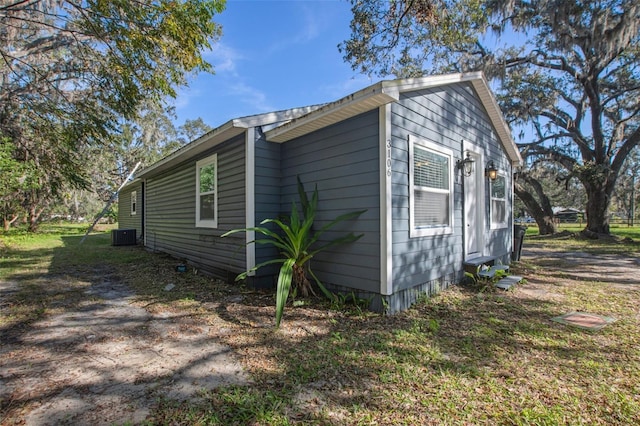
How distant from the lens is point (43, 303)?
425 centimetres

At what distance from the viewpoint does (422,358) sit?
2.69 meters

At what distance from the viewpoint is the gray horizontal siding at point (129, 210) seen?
1213cm

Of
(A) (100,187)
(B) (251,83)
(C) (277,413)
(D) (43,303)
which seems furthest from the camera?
(A) (100,187)

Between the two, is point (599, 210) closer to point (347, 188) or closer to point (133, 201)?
point (347, 188)

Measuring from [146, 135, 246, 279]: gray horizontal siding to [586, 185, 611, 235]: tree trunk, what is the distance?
15.5 metres

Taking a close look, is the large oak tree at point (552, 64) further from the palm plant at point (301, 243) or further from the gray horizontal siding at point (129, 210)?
the gray horizontal siding at point (129, 210)

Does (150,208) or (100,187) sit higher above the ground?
(100,187)

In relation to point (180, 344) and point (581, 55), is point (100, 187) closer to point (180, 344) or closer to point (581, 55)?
point (180, 344)

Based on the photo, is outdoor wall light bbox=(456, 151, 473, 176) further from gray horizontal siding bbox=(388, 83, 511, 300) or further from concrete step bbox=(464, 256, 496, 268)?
concrete step bbox=(464, 256, 496, 268)

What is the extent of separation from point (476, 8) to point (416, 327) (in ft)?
22.6

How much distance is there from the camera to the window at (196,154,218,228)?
19.6 ft

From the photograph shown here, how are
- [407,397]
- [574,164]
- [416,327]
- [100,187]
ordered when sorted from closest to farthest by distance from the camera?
[407,397], [416,327], [574,164], [100,187]

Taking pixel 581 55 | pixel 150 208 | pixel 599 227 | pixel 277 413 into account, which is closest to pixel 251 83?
pixel 150 208

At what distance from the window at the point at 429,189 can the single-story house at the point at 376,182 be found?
2 cm
